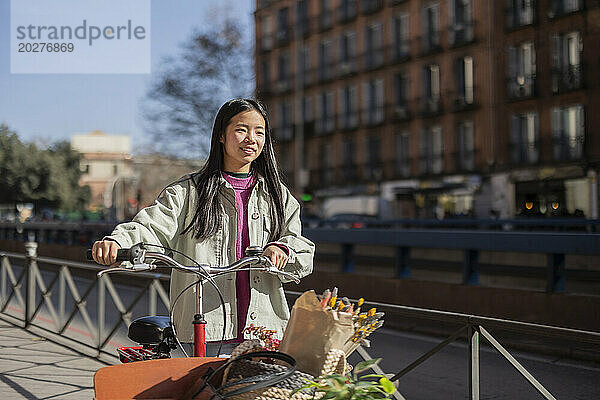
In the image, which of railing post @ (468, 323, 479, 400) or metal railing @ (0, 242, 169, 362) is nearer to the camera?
railing post @ (468, 323, 479, 400)

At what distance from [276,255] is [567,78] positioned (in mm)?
32778

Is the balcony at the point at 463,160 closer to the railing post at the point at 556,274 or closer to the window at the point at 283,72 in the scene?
the window at the point at 283,72

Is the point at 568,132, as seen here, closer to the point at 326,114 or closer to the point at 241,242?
the point at 326,114

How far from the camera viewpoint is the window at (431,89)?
133 ft

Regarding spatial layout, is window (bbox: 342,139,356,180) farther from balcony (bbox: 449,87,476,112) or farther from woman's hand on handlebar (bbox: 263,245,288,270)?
woman's hand on handlebar (bbox: 263,245,288,270)

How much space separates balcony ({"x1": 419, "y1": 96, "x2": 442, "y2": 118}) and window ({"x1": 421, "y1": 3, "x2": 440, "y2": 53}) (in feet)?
7.76

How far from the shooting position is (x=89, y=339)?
356 inches

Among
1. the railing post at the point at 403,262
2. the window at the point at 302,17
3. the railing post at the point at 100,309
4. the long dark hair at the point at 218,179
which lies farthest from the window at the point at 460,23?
the long dark hair at the point at 218,179

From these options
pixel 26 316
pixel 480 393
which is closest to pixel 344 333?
pixel 480 393

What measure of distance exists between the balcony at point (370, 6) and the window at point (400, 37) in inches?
51.5

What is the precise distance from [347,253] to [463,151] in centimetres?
2549

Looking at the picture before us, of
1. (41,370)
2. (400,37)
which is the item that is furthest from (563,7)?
(41,370)

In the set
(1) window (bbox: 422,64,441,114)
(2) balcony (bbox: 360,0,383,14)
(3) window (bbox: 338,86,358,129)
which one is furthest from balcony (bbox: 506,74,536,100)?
(3) window (bbox: 338,86,358,129)

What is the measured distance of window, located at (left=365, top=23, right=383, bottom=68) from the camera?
44.2 m
